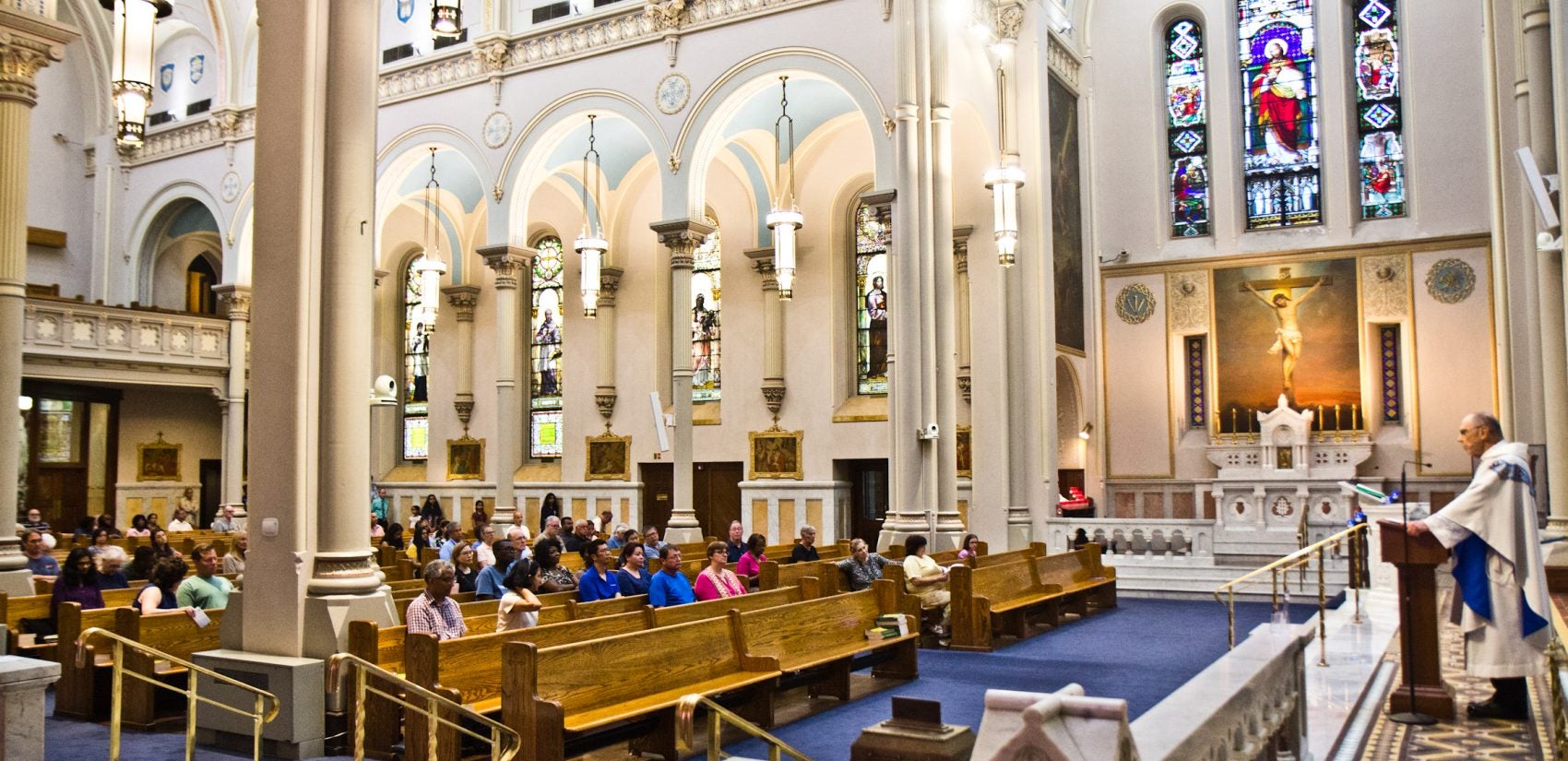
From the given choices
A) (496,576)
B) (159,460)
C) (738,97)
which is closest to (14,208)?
(496,576)

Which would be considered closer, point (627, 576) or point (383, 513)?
point (627, 576)

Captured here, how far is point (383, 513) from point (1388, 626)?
63.0 feet

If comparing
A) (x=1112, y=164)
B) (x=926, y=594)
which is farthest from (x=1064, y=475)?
(x=926, y=594)

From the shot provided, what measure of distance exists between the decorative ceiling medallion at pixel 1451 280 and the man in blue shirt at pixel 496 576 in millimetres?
15592

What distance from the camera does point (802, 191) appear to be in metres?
21.7

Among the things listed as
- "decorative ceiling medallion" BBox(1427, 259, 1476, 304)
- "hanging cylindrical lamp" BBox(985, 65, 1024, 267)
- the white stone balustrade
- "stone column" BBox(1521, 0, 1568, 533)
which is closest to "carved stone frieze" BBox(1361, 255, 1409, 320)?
"decorative ceiling medallion" BBox(1427, 259, 1476, 304)

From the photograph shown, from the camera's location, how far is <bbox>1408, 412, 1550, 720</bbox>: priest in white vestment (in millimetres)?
5566

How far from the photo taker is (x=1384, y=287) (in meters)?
19.2

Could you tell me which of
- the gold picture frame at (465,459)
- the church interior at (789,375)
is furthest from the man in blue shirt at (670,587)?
the gold picture frame at (465,459)

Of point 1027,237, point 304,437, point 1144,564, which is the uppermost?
point 1027,237

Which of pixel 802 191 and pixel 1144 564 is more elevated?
pixel 802 191

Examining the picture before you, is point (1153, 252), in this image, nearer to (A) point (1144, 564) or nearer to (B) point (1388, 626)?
(A) point (1144, 564)

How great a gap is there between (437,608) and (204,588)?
2.71 m

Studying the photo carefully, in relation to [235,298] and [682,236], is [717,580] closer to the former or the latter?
[682,236]
